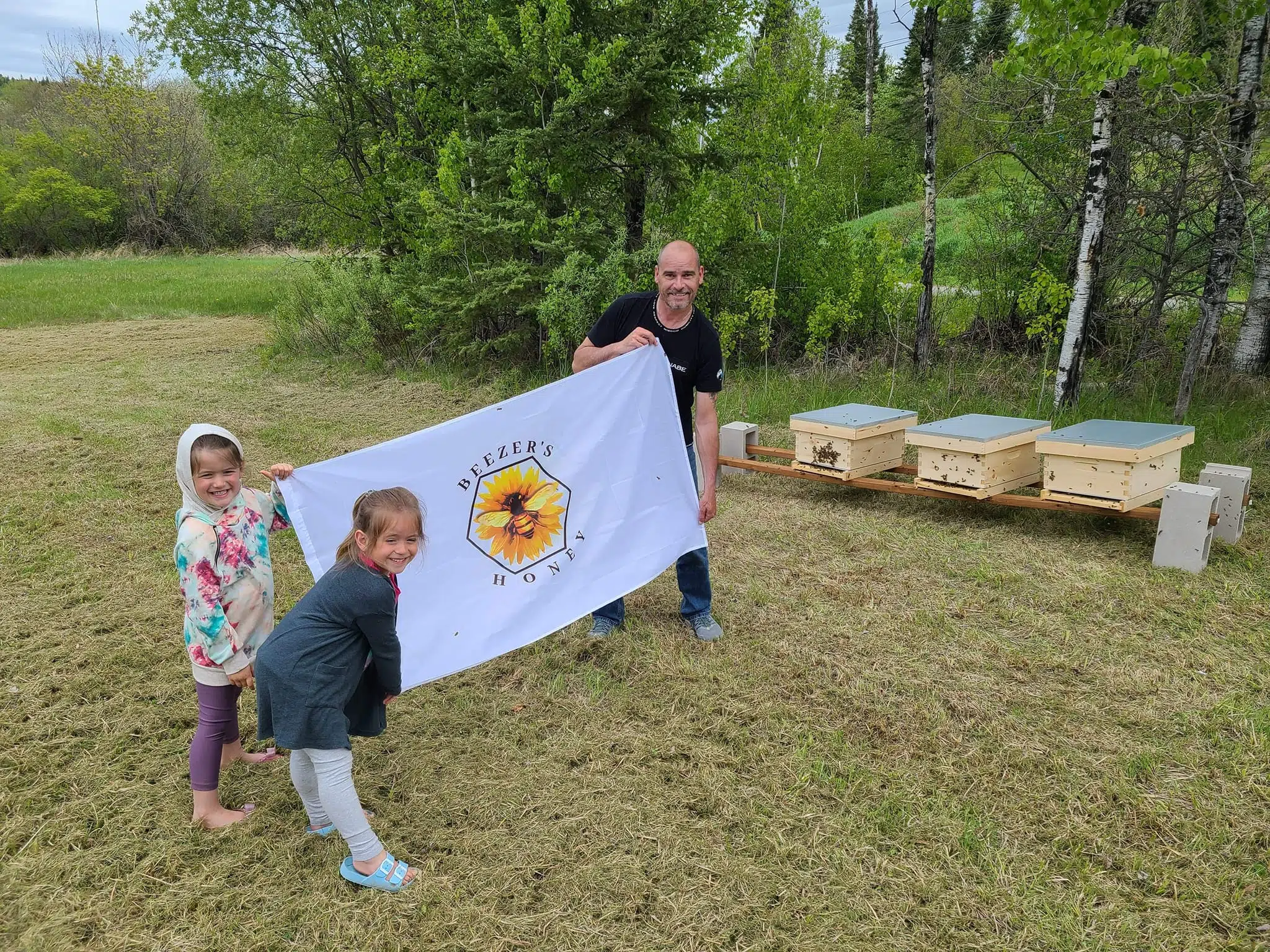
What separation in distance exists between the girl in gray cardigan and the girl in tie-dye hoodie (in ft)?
1.25

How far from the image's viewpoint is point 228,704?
2.92 meters

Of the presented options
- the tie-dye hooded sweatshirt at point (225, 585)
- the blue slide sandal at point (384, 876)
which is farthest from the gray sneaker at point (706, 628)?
the tie-dye hooded sweatshirt at point (225, 585)

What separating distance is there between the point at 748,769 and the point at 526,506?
1.49 meters

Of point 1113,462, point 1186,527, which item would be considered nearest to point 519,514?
point 1113,462

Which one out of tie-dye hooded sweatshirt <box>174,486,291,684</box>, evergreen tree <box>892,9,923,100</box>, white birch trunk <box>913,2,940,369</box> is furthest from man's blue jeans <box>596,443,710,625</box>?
evergreen tree <box>892,9,923,100</box>

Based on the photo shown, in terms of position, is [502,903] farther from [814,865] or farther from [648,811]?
[814,865]

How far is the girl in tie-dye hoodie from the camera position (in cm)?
274

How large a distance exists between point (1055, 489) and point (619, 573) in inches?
126

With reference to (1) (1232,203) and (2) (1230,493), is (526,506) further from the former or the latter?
(1) (1232,203)

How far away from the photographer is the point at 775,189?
9.52 m

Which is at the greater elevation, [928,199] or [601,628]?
[928,199]

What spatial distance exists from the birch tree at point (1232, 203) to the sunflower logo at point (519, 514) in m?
6.12

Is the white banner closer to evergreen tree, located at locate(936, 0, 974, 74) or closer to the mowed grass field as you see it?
the mowed grass field

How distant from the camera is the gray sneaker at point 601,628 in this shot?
14.3 feet
